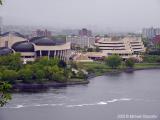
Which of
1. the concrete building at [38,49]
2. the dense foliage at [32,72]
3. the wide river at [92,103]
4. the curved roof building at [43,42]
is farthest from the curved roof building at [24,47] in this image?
the wide river at [92,103]

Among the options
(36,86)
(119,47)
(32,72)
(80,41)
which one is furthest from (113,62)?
(80,41)

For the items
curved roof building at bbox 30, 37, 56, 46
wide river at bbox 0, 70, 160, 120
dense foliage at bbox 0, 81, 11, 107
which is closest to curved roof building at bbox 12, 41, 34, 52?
curved roof building at bbox 30, 37, 56, 46

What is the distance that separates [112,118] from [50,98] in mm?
1661

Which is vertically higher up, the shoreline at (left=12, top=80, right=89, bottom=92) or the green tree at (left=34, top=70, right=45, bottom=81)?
the green tree at (left=34, top=70, right=45, bottom=81)

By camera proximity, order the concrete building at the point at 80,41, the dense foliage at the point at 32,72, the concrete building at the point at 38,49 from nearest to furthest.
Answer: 1. the dense foliage at the point at 32,72
2. the concrete building at the point at 38,49
3. the concrete building at the point at 80,41

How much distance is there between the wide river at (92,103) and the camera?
16.1 ft

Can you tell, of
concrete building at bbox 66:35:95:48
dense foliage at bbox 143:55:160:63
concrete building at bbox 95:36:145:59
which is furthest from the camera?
concrete building at bbox 66:35:95:48

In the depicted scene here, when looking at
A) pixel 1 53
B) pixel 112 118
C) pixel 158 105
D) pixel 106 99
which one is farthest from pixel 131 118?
pixel 1 53

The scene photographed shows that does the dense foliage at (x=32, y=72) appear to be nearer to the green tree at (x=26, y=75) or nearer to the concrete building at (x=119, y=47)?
the green tree at (x=26, y=75)

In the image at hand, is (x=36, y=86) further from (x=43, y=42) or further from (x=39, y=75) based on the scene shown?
(x=43, y=42)

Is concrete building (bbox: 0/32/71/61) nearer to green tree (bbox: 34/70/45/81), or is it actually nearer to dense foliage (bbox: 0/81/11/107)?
green tree (bbox: 34/70/45/81)

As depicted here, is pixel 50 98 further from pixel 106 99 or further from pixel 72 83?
pixel 72 83

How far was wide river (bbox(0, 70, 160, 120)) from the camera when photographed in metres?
4.89

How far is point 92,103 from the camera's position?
582 cm
